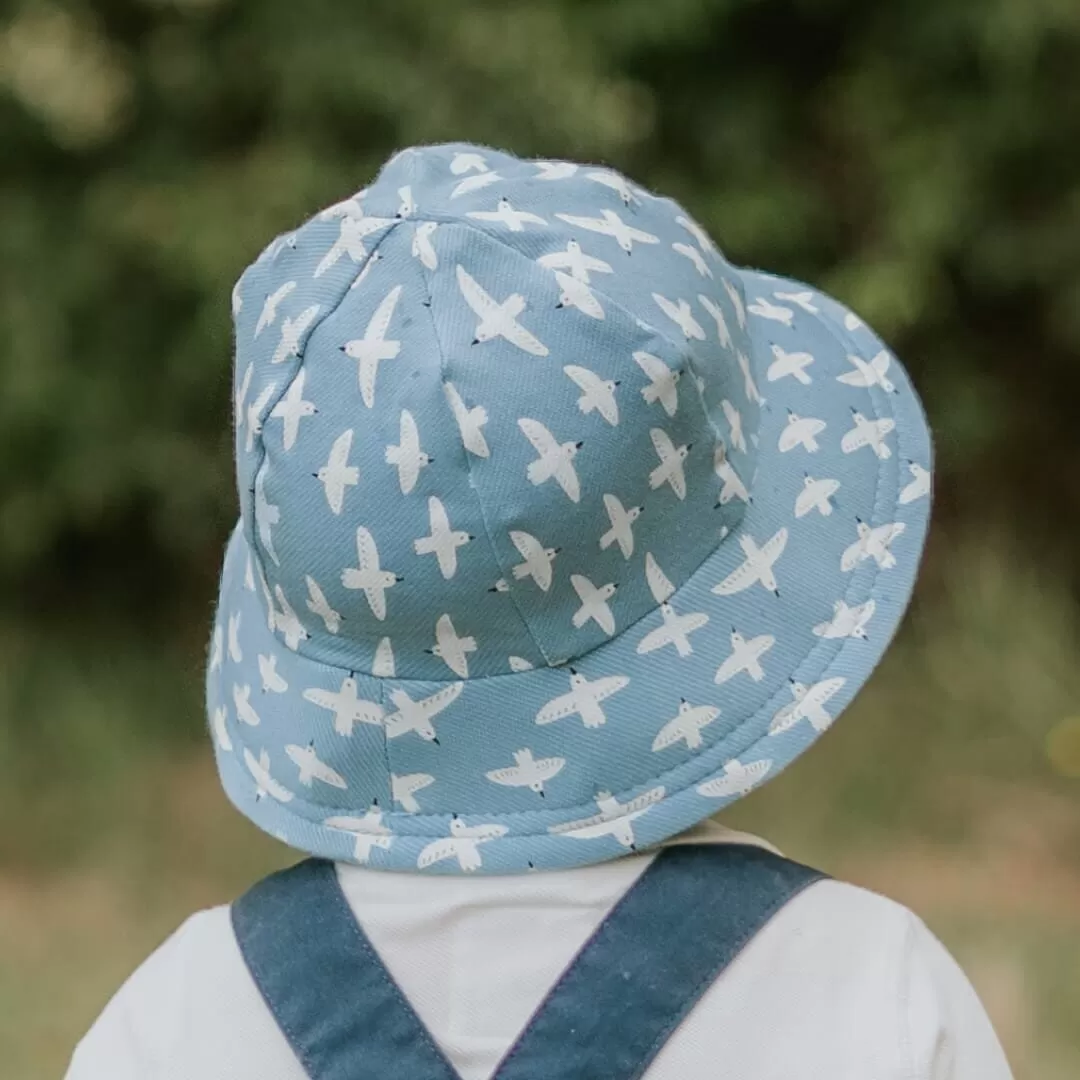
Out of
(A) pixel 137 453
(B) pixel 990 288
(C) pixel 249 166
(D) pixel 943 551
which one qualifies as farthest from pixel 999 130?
(A) pixel 137 453

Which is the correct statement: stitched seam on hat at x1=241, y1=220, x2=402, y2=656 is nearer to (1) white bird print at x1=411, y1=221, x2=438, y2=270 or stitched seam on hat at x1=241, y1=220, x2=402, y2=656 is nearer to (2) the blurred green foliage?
(1) white bird print at x1=411, y1=221, x2=438, y2=270

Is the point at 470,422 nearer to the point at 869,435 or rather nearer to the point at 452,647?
the point at 452,647

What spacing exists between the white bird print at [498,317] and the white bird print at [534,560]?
0.10 meters

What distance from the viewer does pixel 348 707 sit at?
0.82m

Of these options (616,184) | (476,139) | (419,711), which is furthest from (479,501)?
(476,139)

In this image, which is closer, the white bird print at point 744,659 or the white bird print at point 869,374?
the white bird print at point 744,659

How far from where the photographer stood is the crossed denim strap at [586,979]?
2.52 feet

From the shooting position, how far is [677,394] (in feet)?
2.58

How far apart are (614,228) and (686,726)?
0.28 m

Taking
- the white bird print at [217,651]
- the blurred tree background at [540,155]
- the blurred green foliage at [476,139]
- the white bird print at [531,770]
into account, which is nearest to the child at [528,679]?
the white bird print at [531,770]

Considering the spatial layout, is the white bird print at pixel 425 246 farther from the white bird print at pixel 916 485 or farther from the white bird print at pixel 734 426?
the white bird print at pixel 916 485

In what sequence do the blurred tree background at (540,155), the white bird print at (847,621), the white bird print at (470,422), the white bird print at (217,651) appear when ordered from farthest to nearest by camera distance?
the blurred tree background at (540,155) < the white bird print at (217,651) < the white bird print at (847,621) < the white bird print at (470,422)

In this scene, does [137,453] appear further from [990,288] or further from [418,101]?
[990,288]

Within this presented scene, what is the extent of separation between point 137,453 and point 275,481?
1819 mm
